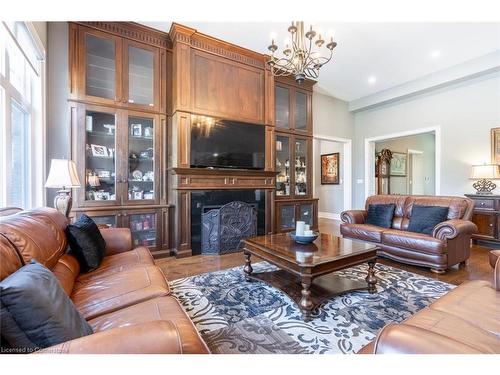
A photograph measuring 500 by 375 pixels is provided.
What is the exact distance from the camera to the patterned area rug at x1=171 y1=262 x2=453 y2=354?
1576 mm

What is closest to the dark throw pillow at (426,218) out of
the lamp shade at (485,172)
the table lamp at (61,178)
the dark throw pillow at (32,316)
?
the lamp shade at (485,172)

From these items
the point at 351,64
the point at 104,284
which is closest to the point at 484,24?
the point at 351,64

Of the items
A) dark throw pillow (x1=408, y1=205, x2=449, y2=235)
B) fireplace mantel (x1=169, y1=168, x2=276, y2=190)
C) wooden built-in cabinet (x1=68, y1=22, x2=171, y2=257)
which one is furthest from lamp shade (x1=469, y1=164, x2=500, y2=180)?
wooden built-in cabinet (x1=68, y1=22, x2=171, y2=257)

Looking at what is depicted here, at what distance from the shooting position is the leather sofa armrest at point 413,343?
740 millimetres

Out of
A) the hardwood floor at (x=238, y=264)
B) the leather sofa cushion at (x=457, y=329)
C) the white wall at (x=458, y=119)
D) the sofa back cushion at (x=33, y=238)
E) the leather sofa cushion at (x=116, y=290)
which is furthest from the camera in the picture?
the white wall at (x=458, y=119)

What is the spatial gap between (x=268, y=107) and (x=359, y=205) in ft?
12.5

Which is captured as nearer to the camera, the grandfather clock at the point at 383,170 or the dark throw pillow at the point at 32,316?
the dark throw pillow at the point at 32,316

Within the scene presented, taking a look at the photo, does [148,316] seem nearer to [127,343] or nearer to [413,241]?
[127,343]

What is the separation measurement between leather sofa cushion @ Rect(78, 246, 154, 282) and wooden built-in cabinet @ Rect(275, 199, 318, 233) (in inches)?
112

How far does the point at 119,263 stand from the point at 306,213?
151 inches

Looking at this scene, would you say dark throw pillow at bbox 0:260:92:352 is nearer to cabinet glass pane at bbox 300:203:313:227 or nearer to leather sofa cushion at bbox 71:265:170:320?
leather sofa cushion at bbox 71:265:170:320

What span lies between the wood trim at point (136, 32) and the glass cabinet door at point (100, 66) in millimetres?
115

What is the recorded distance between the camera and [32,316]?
0.80 metres

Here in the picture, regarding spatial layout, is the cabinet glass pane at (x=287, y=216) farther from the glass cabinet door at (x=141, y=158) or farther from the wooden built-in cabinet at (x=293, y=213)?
the glass cabinet door at (x=141, y=158)
